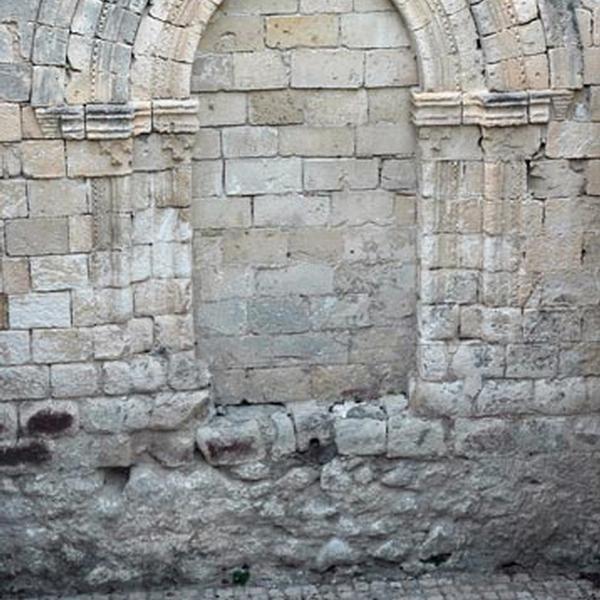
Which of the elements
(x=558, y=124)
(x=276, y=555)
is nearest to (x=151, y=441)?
(x=276, y=555)

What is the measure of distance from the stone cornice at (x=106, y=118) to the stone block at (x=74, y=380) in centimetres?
142

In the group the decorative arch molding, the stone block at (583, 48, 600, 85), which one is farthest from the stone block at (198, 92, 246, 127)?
the stone block at (583, 48, 600, 85)

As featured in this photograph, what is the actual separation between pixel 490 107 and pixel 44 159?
8.74 feet

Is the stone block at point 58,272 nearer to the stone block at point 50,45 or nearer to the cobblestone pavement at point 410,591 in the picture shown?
the stone block at point 50,45

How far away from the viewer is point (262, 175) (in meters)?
8.98

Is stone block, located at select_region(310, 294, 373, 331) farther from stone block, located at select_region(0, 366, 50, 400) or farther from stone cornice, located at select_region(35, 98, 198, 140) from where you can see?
stone block, located at select_region(0, 366, 50, 400)

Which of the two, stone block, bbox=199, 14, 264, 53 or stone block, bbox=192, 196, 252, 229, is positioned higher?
stone block, bbox=199, 14, 264, 53

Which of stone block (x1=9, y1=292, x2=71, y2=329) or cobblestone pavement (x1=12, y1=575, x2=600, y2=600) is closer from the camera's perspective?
stone block (x1=9, y1=292, x2=71, y2=329)

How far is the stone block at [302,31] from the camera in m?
8.80

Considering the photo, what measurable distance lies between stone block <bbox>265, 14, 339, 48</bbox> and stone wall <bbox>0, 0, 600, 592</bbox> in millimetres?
19

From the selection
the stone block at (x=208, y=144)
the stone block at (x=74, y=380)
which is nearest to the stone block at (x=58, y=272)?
the stone block at (x=74, y=380)

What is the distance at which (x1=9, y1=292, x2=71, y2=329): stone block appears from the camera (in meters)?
8.67

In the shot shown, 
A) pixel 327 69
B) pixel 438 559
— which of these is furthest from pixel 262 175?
pixel 438 559

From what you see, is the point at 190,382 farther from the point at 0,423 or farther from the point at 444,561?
the point at 444,561
